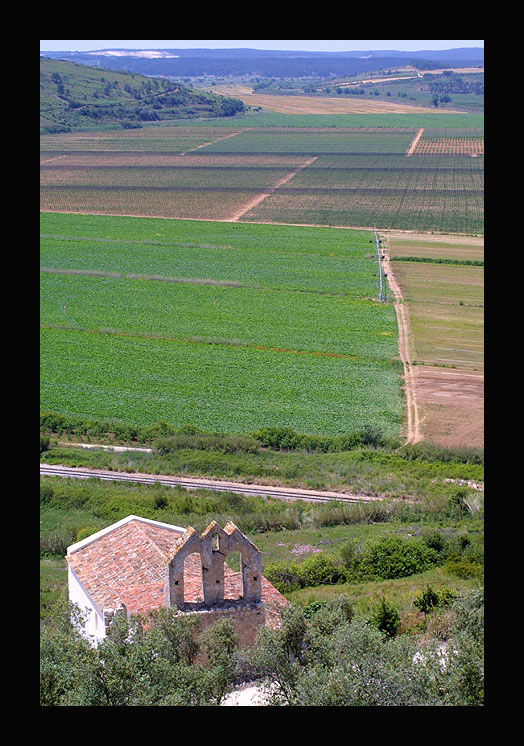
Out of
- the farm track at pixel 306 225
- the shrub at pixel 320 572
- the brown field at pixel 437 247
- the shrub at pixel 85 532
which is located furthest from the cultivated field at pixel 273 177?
the shrub at pixel 320 572

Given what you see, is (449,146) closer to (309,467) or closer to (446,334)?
(446,334)

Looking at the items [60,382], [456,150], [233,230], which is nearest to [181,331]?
[60,382]

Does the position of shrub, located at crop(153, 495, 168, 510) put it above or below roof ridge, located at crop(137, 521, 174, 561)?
below

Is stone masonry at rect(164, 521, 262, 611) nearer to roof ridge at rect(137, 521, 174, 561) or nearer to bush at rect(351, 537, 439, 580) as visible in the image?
roof ridge at rect(137, 521, 174, 561)

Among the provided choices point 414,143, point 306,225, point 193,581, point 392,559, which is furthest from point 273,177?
point 193,581

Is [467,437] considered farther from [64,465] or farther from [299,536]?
[64,465]

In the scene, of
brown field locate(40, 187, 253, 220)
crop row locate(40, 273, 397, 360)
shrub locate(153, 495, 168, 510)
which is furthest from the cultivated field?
shrub locate(153, 495, 168, 510)
